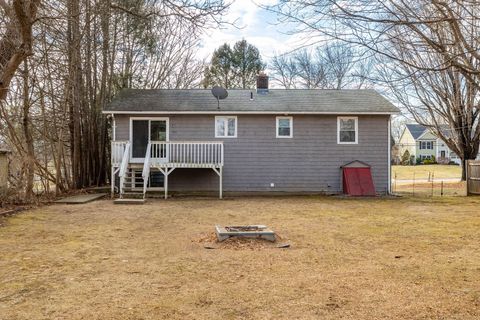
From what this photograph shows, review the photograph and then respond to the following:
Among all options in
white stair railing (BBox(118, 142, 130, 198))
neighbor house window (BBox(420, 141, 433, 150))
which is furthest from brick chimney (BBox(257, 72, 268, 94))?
neighbor house window (BBox(420, 141, 433, 150))

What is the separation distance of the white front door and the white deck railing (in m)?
0.73

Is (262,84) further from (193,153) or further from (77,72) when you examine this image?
(77,72)

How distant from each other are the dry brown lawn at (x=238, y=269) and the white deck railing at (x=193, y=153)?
4877mm

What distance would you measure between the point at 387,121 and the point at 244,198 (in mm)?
6026

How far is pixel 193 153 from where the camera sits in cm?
1521

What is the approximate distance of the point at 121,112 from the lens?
15.5 m

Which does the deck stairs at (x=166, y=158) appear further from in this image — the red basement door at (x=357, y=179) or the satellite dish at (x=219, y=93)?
the red basement door at (x=357, y=179)

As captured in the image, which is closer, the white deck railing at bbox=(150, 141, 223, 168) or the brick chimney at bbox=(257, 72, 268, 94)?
the white deck railing at bbox=(150, 141, 223, 168)

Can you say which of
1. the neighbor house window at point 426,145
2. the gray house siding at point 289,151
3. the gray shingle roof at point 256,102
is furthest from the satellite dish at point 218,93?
the neighbor house window at point 426,145

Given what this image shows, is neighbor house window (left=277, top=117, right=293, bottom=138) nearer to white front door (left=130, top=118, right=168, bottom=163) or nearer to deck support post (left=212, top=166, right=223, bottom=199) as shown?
deck support post (left=212, top=166, right=223, bottom=199)

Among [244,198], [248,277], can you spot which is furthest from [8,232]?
[244,198]

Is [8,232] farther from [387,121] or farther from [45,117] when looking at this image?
[387,121]

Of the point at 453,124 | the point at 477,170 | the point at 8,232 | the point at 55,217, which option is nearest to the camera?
the point at 8,232

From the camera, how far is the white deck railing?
15000mm
